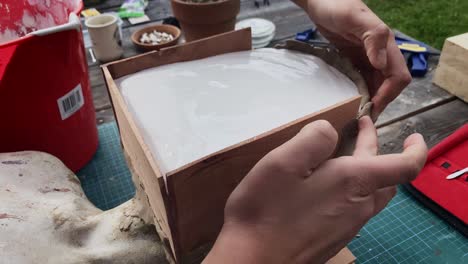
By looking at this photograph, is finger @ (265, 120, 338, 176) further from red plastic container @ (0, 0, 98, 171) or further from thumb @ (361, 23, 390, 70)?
red plastic container @ (0, 0, 98, 171)

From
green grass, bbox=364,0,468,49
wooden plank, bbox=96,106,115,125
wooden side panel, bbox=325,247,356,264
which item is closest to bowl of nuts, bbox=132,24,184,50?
wooden plank, bbox=96,106,115,125

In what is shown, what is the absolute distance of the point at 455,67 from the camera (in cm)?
92

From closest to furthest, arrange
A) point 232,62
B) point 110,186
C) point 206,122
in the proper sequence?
point 206,122 → point 232,62 → point 110,186

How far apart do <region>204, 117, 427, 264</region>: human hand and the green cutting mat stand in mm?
353

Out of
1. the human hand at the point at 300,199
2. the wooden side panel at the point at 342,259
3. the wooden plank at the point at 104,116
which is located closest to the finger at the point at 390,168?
the human hand at the point at 300,199

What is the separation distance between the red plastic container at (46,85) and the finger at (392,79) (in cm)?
49

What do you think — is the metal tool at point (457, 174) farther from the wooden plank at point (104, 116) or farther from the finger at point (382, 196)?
the wooden plank at point (104, 116)

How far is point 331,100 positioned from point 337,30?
0.16 metres

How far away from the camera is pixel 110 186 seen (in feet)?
2.66

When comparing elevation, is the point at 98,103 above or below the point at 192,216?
below

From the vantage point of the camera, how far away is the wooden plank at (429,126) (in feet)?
2.77

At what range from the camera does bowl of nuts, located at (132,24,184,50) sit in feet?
3.52

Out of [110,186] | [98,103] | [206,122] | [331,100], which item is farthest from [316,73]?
[98,103]

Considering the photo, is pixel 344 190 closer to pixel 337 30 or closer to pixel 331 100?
pixel 331 100
